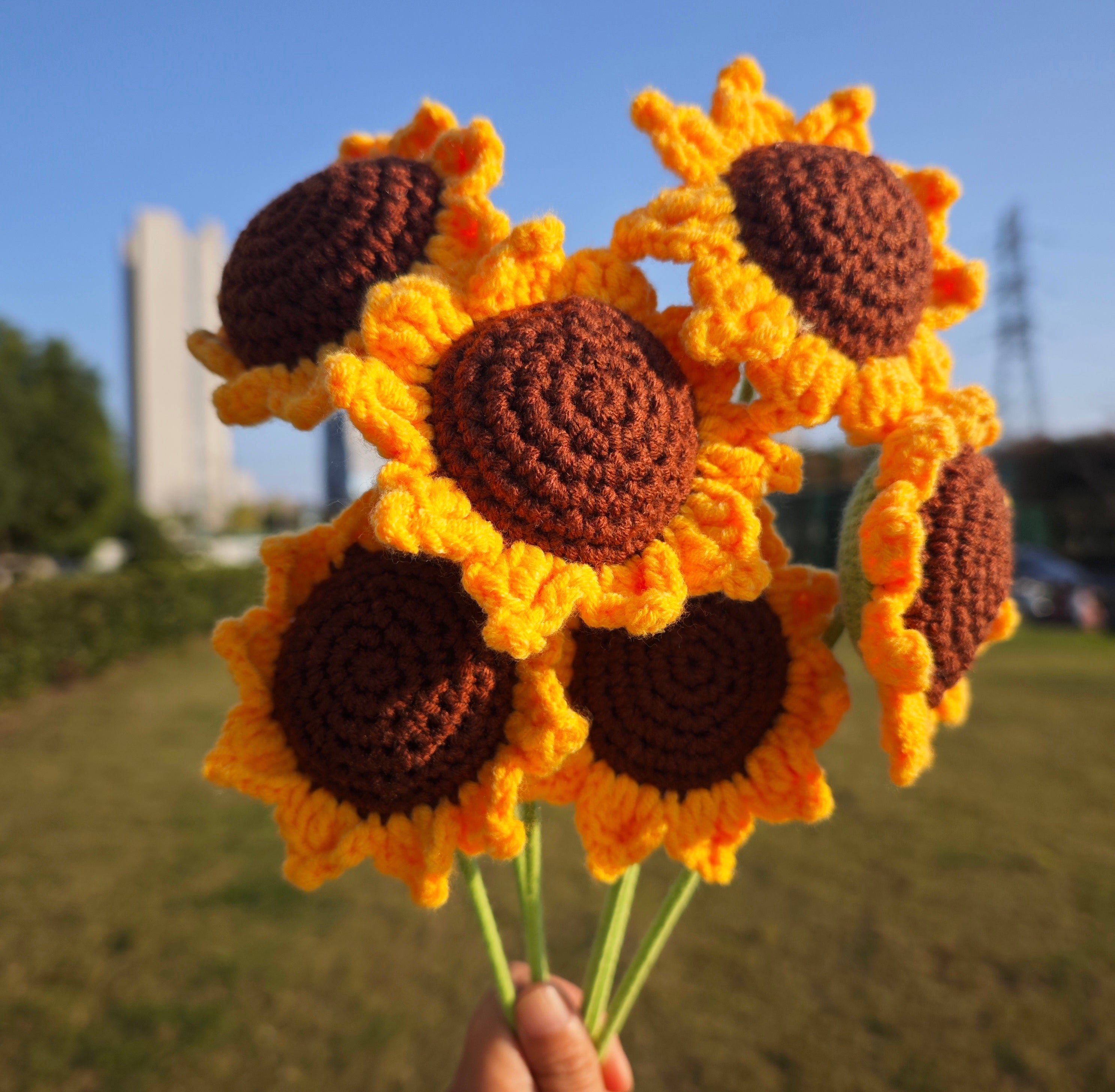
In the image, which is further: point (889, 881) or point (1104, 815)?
point (1104, 815)

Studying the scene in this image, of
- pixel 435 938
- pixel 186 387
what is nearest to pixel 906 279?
pixel 435 938

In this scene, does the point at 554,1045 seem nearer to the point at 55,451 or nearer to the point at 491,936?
the point at 491,936

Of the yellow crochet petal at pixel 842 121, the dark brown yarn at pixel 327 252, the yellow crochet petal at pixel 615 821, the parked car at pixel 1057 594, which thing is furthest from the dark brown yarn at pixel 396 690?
the parked car at pixel 1057 594

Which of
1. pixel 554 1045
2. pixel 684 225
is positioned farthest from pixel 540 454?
pixel 554 1045

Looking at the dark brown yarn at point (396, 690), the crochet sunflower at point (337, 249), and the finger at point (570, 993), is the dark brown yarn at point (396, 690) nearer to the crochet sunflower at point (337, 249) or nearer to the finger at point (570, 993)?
the crochet sunflower at point (337, 249)

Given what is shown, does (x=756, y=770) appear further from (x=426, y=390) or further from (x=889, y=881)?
(x=889, y=881)

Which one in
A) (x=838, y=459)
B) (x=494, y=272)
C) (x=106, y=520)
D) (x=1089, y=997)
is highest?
(x=494, y=272)
